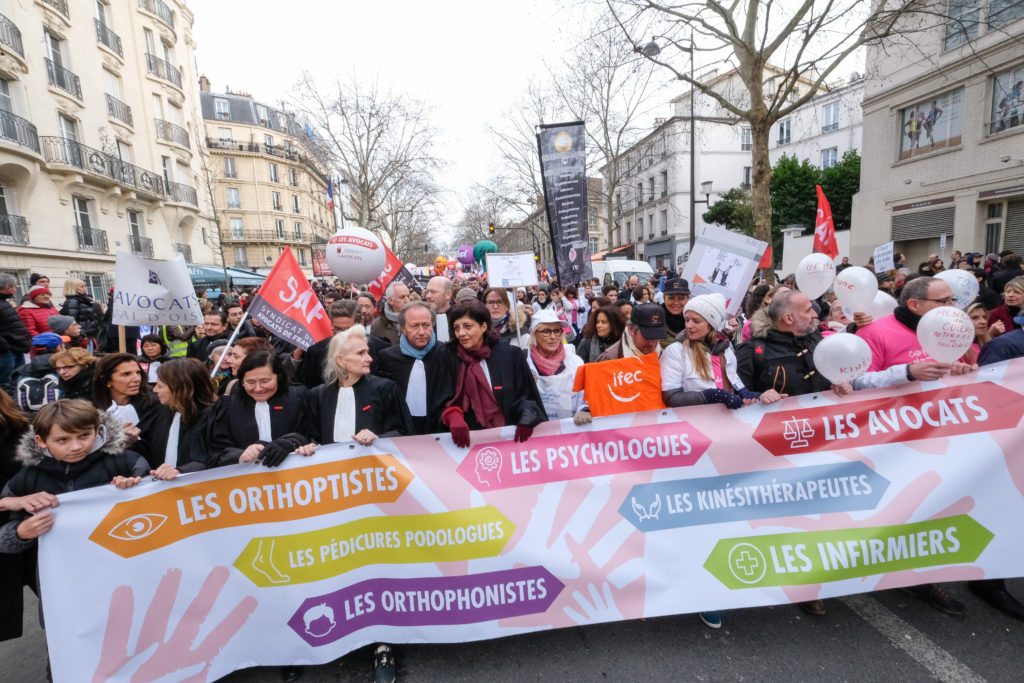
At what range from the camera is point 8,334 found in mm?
6352

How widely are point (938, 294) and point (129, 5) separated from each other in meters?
34.3

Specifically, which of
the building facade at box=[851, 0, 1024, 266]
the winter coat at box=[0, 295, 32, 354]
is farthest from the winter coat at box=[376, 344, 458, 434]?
the building facade at box=[851, 0, 1024, 266]

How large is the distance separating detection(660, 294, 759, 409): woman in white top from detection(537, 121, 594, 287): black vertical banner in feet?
15.7

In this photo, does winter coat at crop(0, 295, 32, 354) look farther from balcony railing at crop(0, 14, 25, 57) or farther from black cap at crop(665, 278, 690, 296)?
balcony railing at crop(0, 14, 25, 57)

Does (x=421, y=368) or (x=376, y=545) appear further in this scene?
(x=421, y=368)

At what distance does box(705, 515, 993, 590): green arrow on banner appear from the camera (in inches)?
103

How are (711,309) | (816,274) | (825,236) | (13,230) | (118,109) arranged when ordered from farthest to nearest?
(118,109)
(13,230)
(825,236)
(816,274)
(711,309)

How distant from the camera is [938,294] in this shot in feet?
9.98

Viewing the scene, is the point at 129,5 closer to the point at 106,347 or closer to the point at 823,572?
the point at 106,347

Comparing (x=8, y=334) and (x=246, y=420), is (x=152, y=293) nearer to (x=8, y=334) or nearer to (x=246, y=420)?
(x=246, y=420)

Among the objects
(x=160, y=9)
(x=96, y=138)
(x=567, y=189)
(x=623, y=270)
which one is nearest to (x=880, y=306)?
(x=567, y=189)

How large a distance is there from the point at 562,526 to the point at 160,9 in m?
36.4

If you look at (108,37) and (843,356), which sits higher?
(108,37)

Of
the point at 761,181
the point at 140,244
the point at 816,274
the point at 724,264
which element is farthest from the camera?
the point at 140,244
